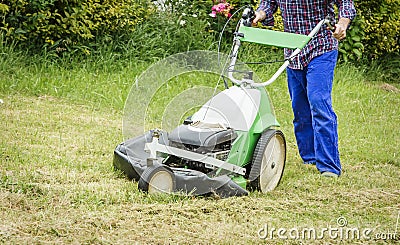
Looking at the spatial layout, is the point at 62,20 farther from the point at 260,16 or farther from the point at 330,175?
the point at 330,175

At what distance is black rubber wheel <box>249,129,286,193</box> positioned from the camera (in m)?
4.13

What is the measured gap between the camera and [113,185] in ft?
13.6

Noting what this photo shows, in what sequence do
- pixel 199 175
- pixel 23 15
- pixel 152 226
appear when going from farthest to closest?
pixel 23 15, pixel 199 175, pixel 152 226

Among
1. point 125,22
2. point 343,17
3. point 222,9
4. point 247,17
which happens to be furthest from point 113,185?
point 222,9

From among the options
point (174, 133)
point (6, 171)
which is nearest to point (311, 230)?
point (174, 133)

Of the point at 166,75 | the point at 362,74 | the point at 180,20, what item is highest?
the point at 166,75

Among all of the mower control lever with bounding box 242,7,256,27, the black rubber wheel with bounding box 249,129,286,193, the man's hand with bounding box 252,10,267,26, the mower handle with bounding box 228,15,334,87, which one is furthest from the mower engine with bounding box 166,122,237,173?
the man's hand with bounding box 252,10,267,26

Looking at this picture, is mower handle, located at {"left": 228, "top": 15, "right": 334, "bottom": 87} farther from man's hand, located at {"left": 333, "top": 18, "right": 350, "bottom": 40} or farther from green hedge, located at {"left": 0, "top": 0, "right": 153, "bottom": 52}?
green hedge, located at {"left": 0, "top": 0, "right": 153, "bottom": 52}

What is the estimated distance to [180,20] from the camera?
8.39 m

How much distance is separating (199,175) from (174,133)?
0.34m

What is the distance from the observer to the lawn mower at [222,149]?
3.91m

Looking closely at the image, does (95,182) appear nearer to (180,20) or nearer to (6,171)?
(6,171)

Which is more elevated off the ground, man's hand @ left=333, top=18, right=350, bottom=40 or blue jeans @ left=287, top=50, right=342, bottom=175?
man's hand @ left=333, top=18, right=350, bottom=40

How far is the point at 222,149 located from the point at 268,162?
335 millimetres
